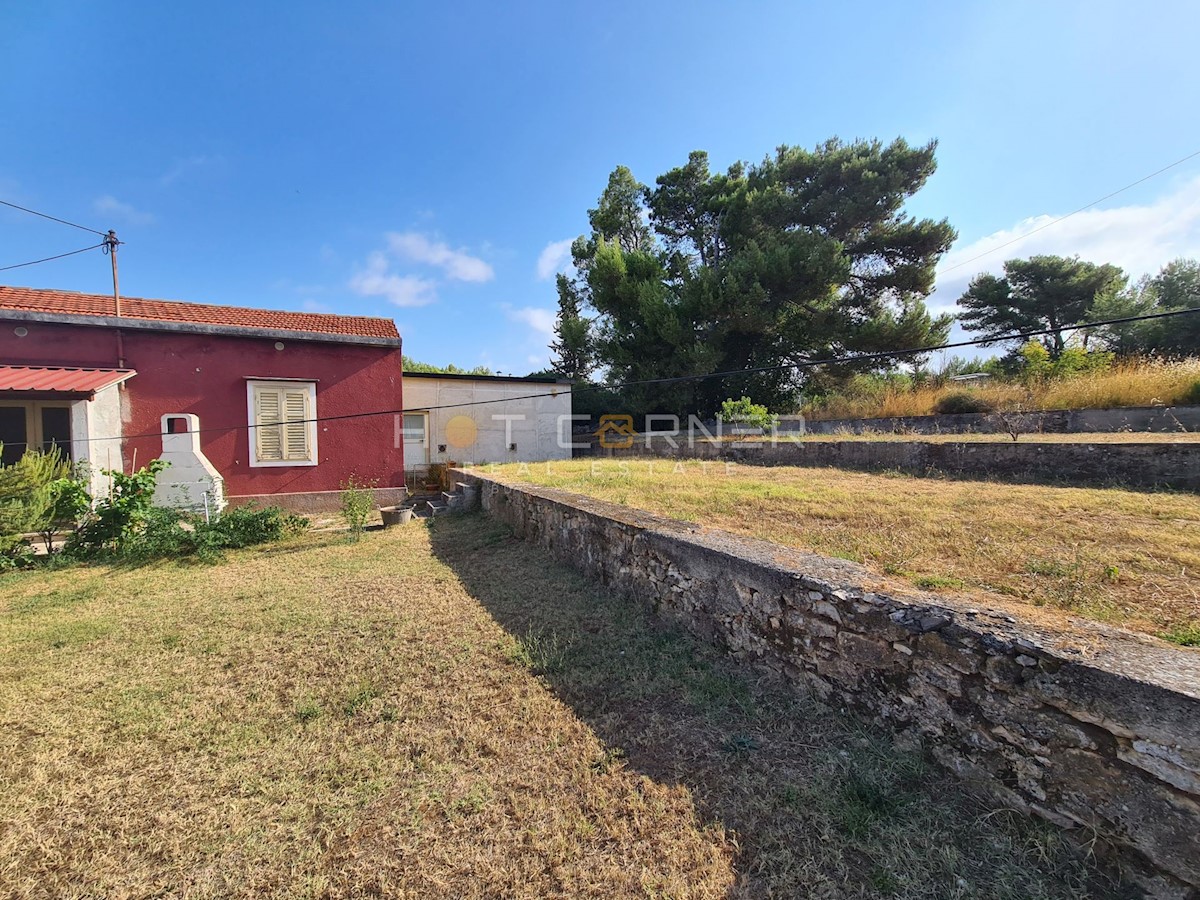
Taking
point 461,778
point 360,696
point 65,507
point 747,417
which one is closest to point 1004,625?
point 461,778

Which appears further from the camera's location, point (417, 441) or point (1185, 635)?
point (417, 441)

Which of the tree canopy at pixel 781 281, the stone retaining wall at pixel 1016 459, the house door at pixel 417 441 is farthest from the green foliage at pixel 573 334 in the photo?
the stone retaining wall at pixel 1016 459

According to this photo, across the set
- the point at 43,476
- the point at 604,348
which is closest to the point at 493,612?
the point at 43,476

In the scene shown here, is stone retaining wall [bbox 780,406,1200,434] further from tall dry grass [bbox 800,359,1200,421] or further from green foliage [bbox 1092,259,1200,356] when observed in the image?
green foliage [bbox 1092,259,1200,356]

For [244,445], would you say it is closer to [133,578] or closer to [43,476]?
[43,476]

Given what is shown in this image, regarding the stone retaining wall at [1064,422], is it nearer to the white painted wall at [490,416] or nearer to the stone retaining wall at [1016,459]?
the stone retaining wall at [1016,459]

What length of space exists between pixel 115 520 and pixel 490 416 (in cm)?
807

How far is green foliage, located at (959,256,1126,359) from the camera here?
16.5 metres

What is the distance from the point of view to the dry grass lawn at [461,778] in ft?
4.74

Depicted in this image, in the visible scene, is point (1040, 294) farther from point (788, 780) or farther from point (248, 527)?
point (248, 527)

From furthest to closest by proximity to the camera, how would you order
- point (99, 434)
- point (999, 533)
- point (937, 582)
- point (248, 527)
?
point (99, 434)
point (248, 527)
point (999, 533)
point (937, 582)

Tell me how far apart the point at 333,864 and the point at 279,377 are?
8317mm

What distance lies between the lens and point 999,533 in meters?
2.92

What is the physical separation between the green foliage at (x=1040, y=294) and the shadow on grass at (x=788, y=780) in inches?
735
